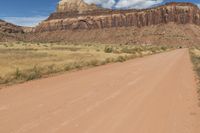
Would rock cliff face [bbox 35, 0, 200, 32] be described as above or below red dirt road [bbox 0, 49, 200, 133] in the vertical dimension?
above

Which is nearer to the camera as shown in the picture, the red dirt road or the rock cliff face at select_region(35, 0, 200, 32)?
the red dirt road

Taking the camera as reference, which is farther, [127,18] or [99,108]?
[127,18]

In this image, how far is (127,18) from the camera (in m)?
150

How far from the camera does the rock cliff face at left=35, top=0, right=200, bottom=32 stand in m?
140

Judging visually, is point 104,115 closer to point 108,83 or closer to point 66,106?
point 66,106

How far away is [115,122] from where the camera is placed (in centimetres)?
710

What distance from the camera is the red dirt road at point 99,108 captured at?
673 cm

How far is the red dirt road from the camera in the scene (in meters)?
6.73

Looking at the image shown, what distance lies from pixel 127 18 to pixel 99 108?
145138 mm

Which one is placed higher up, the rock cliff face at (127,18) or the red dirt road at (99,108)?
the rock cliff face at (127,18)

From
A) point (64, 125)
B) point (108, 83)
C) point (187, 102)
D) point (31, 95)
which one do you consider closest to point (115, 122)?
point (64, 125)

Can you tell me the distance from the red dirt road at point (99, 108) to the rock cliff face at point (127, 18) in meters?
131

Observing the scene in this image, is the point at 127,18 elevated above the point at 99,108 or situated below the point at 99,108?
above

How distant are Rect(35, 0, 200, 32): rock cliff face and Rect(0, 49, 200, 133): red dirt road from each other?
13102 centimetres
